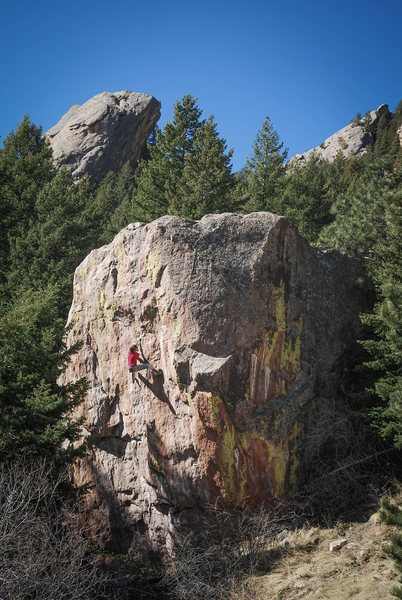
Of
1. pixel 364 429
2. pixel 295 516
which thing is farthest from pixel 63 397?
pixel 364 429

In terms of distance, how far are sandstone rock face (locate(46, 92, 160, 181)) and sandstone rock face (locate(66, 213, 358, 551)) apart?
34336 mm

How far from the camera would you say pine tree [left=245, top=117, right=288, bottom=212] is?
24.5 m

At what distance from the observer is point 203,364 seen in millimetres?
12492

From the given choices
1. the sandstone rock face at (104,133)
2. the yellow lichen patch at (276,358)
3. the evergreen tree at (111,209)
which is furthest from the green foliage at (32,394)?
the sandstone rock face at (104,133)

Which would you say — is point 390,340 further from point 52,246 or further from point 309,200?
point 309,200

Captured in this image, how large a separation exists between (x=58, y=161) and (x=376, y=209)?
36.4 meters

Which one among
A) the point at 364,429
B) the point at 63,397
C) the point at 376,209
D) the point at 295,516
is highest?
the point at 376,209

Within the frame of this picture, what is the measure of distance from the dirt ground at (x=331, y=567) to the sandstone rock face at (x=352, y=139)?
2257 inches

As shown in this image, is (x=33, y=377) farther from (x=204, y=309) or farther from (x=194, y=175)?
(x=194, y=175)

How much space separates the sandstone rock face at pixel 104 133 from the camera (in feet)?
153

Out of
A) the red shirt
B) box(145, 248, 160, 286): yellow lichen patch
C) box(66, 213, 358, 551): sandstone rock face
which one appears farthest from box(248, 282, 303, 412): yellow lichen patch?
box(145, 248, 160, 286): yellow lichen patch

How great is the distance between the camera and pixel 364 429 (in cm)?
1337

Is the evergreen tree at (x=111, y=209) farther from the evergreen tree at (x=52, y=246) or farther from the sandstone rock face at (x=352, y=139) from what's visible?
the sandstone rock face at (x=352, y=139)

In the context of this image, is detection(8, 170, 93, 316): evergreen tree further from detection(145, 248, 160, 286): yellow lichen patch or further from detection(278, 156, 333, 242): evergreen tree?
detection(278, 156, 333, 242): evergreen tree
